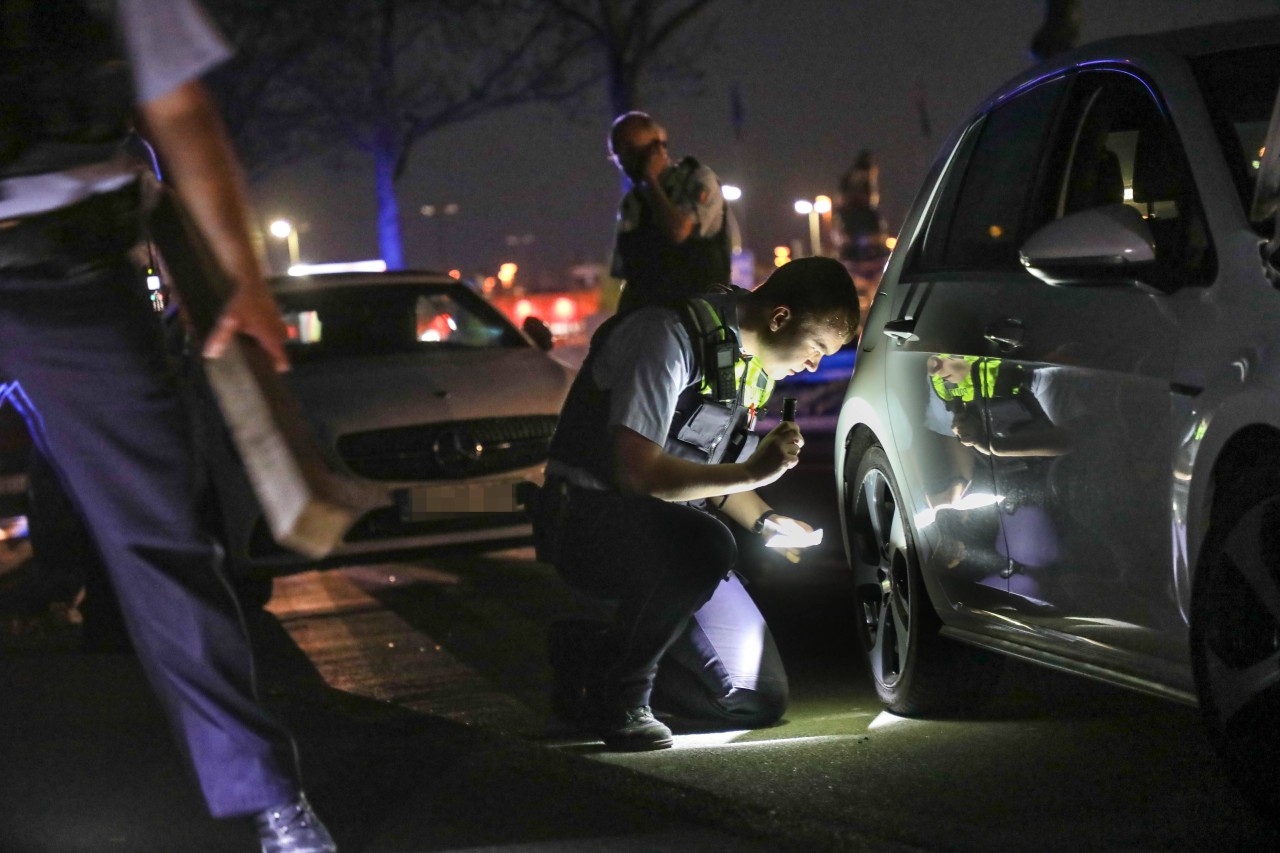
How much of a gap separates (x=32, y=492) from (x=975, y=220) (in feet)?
12.0

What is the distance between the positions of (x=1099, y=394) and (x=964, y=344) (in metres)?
0.72

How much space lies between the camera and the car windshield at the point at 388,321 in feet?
29.5

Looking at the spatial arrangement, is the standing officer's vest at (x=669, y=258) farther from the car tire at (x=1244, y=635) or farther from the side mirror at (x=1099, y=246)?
the car tire at (x=1244, y=635)

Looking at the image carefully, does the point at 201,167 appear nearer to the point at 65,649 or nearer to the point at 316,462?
the point at 316,462

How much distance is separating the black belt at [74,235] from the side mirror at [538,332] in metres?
6.18

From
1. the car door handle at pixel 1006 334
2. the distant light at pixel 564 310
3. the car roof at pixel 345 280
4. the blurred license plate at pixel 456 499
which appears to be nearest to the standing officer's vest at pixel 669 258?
the blurred license plate at pixel 456 499

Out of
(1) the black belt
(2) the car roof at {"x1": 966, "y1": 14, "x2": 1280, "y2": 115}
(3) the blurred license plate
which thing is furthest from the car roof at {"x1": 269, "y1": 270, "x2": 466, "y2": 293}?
(1) the black belt

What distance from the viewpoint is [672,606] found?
4.70m

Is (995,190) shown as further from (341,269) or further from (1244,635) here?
(341,269)

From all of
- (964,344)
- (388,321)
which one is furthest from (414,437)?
(964,344)

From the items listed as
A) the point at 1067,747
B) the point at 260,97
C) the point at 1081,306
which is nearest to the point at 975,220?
the point at 1081,306

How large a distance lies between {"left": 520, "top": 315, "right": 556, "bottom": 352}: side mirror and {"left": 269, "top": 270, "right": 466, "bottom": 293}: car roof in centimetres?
60

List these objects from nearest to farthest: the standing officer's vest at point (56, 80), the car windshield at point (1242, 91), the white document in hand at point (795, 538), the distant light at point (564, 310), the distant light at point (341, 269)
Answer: the standing officer's vest at point (56, 80), the car windshield at point (1242, 91), the white document in hand at point (795, 538), the distant light at point (341, 269), the distant light at point (564, 310)

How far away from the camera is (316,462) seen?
2992mm
